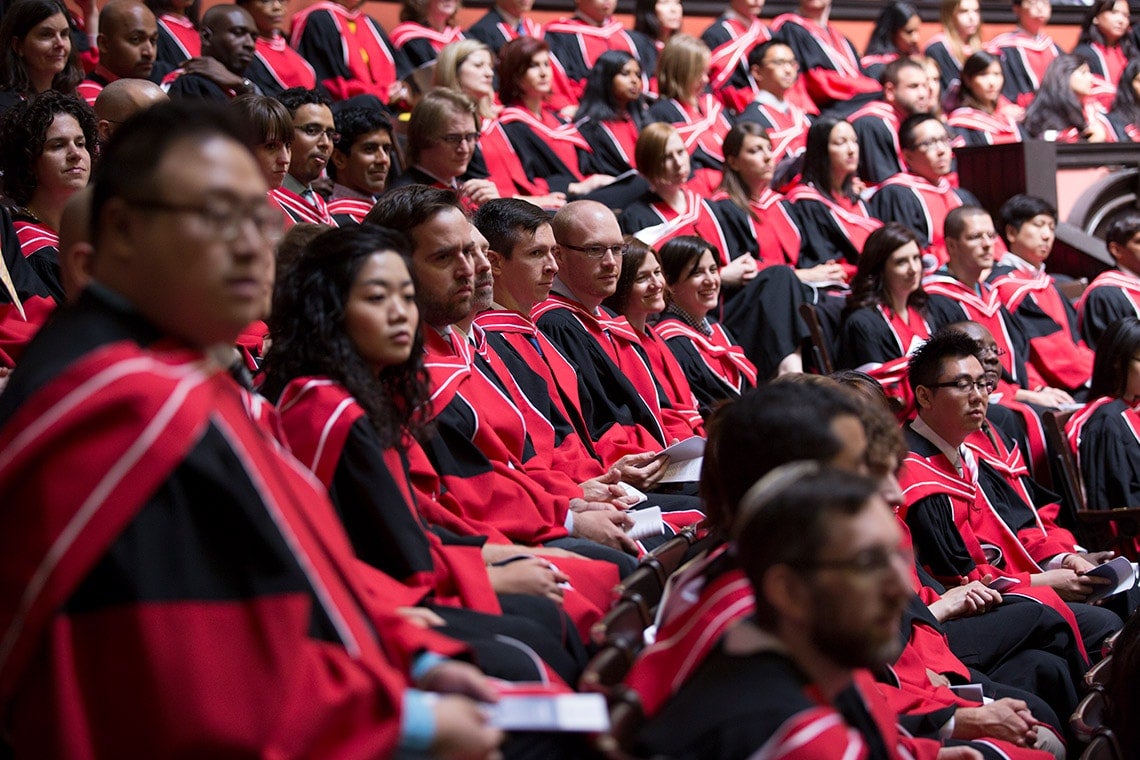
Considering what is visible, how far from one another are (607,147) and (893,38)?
309cm

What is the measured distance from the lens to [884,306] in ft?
18.2

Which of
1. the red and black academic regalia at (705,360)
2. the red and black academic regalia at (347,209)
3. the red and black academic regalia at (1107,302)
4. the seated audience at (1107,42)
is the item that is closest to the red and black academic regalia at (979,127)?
the seated audience at (1107,42)

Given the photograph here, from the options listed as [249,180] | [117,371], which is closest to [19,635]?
[117,371]

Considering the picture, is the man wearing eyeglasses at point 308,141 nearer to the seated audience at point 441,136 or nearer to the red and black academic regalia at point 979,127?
the seated audience at point 441,136

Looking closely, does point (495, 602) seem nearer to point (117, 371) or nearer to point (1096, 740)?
point (117, 371)

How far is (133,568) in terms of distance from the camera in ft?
4.93

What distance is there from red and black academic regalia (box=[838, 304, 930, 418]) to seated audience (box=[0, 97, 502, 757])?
156 inches

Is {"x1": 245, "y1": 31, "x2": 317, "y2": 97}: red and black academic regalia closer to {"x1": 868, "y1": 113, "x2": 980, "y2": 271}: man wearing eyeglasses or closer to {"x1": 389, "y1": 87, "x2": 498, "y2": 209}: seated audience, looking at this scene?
{"x1": 389, "y1": 87, "x2": 498, "y2": 209}: seated audience

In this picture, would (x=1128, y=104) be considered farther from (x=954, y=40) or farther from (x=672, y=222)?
(x=672, y=222)

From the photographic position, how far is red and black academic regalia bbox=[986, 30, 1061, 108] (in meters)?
9.30

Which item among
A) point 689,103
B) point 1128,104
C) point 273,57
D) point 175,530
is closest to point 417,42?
point 273,57

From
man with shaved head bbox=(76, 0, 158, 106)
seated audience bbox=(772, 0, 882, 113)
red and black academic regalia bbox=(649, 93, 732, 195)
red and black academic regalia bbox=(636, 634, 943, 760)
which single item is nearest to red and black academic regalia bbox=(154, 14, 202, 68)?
man with shaved head bbox=(76, 0, 158, 106)

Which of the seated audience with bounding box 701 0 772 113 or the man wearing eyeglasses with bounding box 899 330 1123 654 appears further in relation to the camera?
the seated audience with bounding box 701 0 772 113

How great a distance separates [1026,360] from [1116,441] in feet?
4.87
